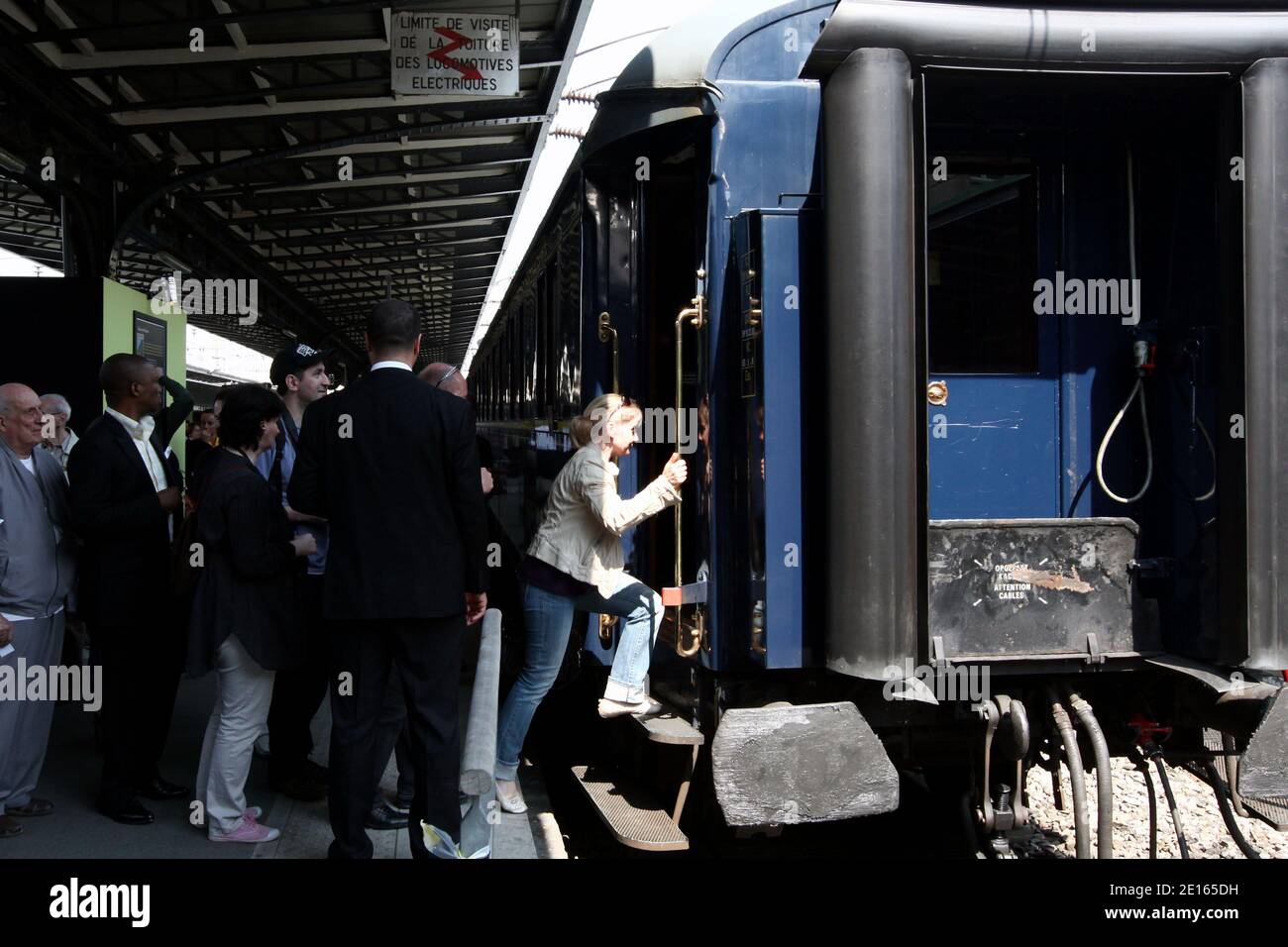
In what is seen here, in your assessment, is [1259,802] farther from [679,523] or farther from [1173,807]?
[679,523]

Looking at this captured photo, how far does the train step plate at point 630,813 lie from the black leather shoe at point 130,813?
1838 mm

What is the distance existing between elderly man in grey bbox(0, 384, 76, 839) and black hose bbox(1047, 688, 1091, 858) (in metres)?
3.98

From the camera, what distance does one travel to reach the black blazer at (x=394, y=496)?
3971 millimetres

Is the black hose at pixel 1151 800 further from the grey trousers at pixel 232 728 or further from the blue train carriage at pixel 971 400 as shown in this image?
the grey trousers at pixel 232 728

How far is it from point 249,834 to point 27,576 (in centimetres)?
→ 138

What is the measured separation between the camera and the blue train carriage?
3963 millimetres

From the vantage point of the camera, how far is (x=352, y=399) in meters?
4.07

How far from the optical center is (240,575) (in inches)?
179

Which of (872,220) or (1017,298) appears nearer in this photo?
(872,220)

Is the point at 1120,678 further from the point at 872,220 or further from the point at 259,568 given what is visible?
the point at 259,568

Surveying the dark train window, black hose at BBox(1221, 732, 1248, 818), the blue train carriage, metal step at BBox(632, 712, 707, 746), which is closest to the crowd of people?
metal step at BBox(632, 712, 707, 746)

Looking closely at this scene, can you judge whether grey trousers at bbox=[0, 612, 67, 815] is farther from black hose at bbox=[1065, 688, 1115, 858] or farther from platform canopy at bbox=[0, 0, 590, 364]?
platform canopy at bbox=[0, 0, 590, 364]

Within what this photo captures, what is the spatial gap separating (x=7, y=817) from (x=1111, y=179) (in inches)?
205
